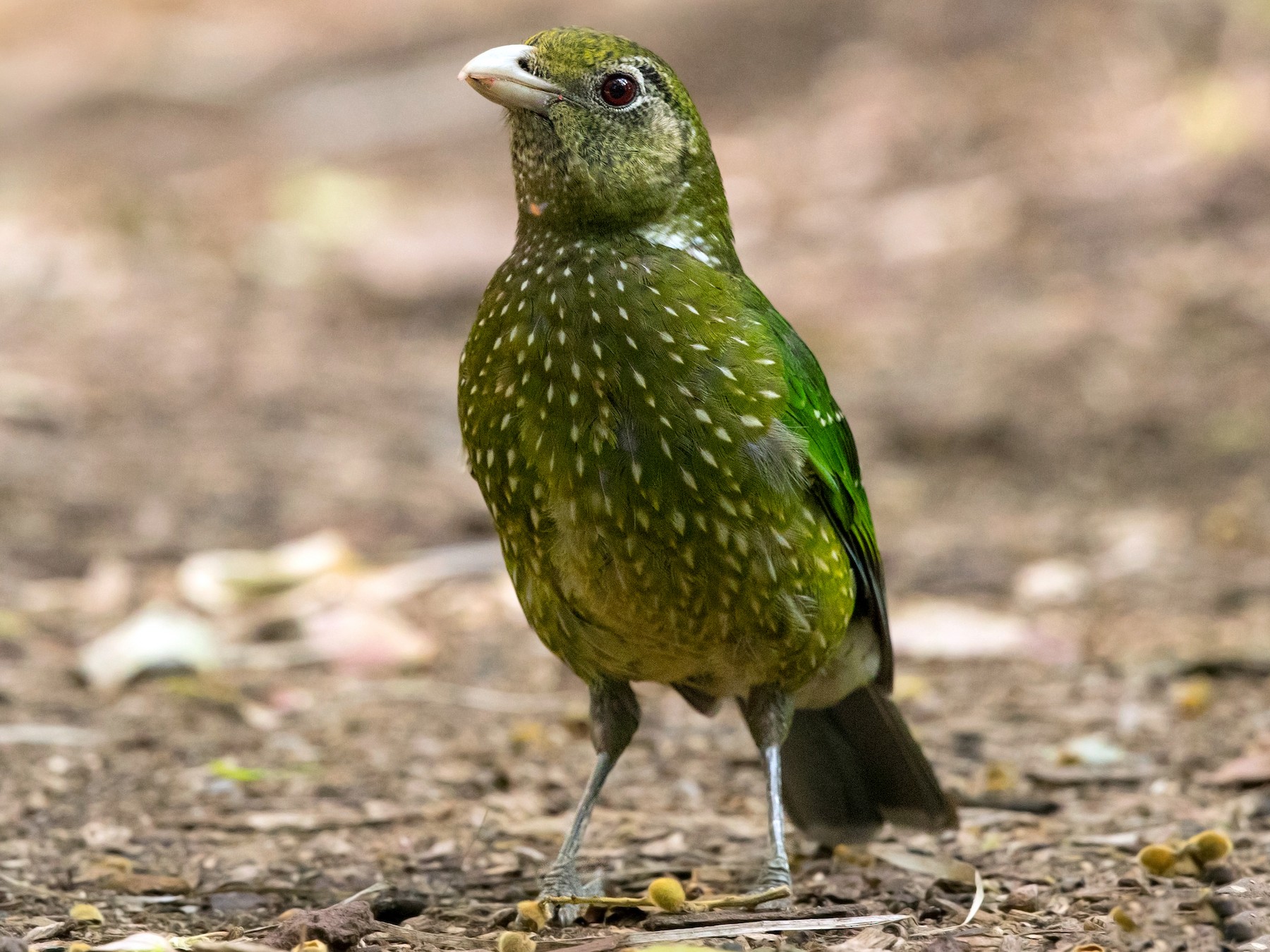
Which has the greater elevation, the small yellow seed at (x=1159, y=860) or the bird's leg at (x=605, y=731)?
the bird's leg at (x=605, y=731)

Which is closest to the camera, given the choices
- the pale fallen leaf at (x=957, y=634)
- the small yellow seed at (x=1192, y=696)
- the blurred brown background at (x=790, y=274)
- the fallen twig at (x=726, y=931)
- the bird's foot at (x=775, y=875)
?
the fallen twig at (x=726, y=931)

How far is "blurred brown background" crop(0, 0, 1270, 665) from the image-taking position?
6.57 m

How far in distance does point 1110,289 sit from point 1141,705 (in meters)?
4.59

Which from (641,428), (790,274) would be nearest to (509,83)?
(641,428)

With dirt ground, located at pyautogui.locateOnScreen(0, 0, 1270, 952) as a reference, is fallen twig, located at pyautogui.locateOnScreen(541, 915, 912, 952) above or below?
below

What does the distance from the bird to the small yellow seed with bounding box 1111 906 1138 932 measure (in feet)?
2.28

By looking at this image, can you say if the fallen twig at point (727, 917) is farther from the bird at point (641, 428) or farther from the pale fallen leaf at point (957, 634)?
the pale fallen leaf at point (957, 634)

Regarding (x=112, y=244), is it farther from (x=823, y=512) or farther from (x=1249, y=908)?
(x=1249, y=908)

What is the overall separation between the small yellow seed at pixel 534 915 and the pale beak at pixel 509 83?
5.70ft

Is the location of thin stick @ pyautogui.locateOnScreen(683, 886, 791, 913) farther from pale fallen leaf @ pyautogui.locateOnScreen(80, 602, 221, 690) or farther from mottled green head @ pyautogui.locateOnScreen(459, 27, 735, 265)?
pale fallen leaf @ pyautogui.locateOnScreen(80, 602, 221, 690)

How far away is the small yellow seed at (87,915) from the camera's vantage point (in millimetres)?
3234

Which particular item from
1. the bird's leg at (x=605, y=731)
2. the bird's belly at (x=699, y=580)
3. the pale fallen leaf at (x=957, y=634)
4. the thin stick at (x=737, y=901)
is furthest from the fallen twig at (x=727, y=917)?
the pale fallen leaf at (x=957, y=634)

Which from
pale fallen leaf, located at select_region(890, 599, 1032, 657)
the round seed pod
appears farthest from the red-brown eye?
pale fallen leaf, located at select_region(890, 599, 1032, 657)

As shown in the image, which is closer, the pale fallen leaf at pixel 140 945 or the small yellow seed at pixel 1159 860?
the pale fallen leaf at pixel 140 945
